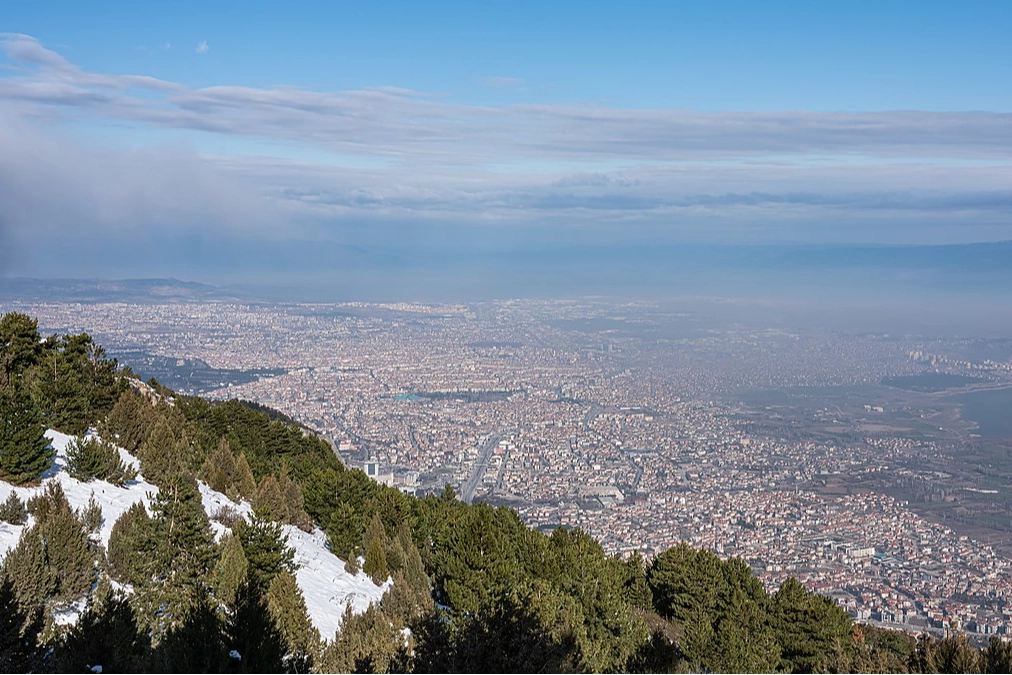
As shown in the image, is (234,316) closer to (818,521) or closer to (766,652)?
(818,521)

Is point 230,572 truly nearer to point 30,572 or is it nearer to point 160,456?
point 30,572

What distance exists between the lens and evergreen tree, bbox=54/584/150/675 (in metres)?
7.43

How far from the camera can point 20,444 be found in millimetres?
12984

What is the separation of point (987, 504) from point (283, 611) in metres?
39.4

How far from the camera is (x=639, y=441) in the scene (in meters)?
53.6

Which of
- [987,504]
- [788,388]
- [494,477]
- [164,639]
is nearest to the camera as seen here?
[164,639]

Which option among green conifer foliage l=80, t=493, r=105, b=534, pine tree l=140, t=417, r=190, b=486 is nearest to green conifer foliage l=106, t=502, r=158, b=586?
green conifer foliage l=80, t=493, r=105, b=534

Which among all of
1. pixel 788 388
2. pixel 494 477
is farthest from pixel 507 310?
pixel 494 477

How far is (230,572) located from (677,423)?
168 feet

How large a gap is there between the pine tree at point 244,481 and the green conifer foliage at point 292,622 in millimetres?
7207

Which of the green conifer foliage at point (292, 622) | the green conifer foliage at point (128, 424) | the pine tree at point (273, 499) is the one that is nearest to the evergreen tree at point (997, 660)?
the green conifer foliage at point (292, 622)

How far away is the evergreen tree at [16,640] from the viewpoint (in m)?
7.38

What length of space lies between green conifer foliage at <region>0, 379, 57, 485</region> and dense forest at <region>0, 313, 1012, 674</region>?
31 mm

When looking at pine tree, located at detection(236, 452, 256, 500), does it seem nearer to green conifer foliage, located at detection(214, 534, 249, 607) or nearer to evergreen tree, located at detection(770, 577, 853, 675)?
green conifer foliage, located at detection(214, 534, 249, 607)
